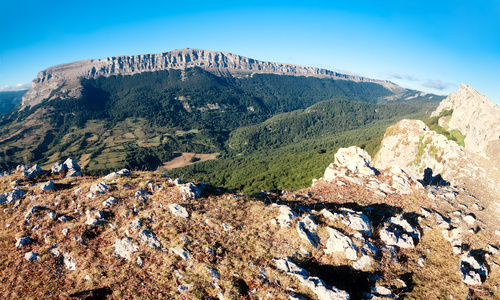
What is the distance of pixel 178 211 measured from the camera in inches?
714

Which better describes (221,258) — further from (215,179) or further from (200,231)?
(215,179)

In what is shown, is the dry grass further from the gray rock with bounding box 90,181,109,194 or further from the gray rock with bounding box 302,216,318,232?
the gray rock with bounding box 302,216,318,232

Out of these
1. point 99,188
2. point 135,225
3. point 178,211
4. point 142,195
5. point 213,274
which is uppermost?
point 99,188

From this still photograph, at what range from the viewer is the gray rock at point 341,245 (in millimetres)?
15559

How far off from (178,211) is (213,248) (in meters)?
4.70

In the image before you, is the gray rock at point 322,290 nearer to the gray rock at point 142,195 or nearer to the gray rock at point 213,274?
the gray rock at point 213,274

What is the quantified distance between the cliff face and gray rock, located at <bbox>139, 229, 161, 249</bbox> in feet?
230

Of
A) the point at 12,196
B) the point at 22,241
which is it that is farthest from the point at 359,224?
the point at 12,196

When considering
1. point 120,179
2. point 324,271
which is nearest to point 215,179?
point 120,179

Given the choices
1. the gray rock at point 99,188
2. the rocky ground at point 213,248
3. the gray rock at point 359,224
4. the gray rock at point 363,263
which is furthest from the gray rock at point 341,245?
the gray rock at point 99,188

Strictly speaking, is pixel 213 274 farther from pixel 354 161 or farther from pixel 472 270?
pixel 354 161

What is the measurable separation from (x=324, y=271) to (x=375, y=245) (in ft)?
16.7

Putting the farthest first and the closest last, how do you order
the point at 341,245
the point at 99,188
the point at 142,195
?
the point at 99,188
the point at 142,195
the point at 341,245

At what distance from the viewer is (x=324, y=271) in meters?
14.7
